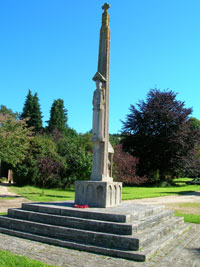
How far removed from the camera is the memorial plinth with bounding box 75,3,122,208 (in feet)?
26.0

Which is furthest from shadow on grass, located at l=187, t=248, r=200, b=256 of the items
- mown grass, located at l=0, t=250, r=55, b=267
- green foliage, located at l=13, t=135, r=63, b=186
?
green foliage, located at l=13, t=135, r=63, b=186

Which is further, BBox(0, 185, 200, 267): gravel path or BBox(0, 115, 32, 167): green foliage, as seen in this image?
BBox(0, 115, 32, 167): green foliage

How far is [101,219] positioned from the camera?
6469 mm

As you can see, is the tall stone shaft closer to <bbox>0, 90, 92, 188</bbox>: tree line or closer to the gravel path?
the gravel path

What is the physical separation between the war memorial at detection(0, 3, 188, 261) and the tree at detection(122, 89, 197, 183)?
2395 cm

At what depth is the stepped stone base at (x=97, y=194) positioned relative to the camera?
7797 mm

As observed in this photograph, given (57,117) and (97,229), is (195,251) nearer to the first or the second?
(97,229)

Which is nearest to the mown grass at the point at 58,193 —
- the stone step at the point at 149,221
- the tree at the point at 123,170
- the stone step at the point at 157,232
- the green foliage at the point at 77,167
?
the tree at the point at 123,170

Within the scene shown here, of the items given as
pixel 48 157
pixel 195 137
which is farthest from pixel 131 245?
pixel 195 137

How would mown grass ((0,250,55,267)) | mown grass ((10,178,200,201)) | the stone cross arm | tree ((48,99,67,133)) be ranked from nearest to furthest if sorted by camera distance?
mown grass ((0,250,55,267)) < the stone cross arm < mown grass ((10,178,200,201)) < tree ((48,99,67,133))

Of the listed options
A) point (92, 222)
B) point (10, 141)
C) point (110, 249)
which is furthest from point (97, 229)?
point (10, 141)

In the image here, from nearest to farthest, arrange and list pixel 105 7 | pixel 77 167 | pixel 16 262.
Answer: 1. pixel 16 262
2. pixel 105 7
3. pixel 77 167

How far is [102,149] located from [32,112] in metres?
41.7

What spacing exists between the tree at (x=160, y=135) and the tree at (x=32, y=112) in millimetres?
20013
